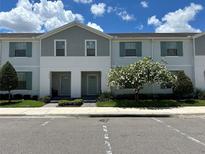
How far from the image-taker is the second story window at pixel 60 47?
26.5 metres

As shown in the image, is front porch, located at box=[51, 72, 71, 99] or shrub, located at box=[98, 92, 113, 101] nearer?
shrub, located at box=[98, 92, 113, 101]

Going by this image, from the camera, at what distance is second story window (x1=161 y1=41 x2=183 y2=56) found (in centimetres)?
2727

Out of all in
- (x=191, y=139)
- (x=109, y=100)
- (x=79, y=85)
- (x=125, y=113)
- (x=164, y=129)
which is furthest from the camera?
(x=79, y=85)

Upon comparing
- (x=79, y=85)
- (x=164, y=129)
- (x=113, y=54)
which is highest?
(x=113, y=54)

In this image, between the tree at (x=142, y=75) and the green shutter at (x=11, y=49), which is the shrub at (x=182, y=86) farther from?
the green shutter at (x=11, y=49)

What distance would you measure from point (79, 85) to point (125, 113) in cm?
970

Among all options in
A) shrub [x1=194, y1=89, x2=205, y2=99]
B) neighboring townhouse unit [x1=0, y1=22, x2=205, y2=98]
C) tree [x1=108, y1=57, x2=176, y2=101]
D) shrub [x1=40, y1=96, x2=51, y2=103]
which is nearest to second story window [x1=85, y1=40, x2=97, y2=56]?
neighboring townhouse unit [x1=0, y1=22, x2=205, y2=98]

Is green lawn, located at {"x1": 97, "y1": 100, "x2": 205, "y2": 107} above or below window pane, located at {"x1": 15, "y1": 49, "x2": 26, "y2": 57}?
below

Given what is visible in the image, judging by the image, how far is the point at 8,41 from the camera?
27000 millimetres

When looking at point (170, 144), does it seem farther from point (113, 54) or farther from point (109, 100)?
point (113, 54)

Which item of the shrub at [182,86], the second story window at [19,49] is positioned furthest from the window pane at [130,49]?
the second story window at [19,49]

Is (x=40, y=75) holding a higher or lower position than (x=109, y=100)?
higher

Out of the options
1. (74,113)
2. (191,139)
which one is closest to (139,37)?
(74,113)

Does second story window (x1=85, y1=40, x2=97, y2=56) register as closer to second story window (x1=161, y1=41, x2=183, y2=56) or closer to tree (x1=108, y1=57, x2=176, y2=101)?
tree (x1=108, y1=57, x2=176, y2=101)
